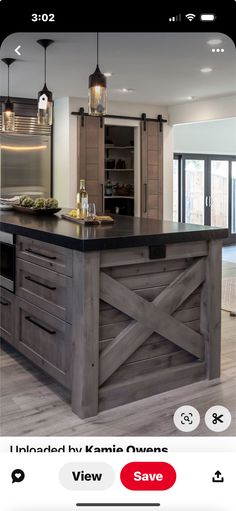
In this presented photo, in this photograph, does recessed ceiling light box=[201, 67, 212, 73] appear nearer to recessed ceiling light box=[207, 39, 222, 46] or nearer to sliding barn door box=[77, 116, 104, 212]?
sliding barn door box=[77, 116, 104, 212]

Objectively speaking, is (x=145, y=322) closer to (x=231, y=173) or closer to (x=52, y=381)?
(x=52, y=381)

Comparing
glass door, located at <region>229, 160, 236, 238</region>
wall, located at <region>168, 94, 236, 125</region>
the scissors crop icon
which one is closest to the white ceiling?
wall, located at <region>168, 94, 236, 125</region>

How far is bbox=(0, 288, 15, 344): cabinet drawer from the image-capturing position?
2644mm

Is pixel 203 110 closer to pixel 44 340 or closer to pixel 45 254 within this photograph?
pixel 45 254

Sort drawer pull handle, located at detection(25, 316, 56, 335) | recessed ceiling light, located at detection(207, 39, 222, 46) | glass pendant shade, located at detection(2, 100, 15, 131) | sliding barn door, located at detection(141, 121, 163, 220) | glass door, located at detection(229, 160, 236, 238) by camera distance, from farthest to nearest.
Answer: glass door, located at detection(229, 160, 236, 238) < sliding barn door, located at detection(141, 121, 163, 220) < glass pendant shade, located at detection(2, 100, 15, 131) < drawer pull handle, located at detection(25, 316, 56, 335) < recessed ceiling light, located at detection(207, 39, 222, 46)

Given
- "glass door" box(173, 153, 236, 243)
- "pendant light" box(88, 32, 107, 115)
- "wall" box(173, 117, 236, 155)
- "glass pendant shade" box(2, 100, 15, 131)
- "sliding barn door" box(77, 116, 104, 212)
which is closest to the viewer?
"pendant light" box(88, 32, 107, 115)

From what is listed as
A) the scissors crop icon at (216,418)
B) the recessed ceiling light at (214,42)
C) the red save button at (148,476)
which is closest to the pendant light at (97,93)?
the recessed ceiling light at (214,42)

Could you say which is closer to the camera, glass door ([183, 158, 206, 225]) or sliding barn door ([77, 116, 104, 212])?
sliding barn door ([77, 116, 104, 212])

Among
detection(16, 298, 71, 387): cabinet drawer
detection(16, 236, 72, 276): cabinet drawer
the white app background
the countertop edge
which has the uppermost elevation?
the countertop edge

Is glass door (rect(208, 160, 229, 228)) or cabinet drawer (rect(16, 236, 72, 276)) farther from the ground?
glass door (rect(208, 160, 229, 228))

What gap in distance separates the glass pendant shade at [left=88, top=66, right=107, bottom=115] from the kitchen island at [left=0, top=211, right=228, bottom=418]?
2.11ft

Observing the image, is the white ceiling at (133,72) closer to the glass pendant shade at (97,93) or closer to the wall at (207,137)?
Result: the glass pendant shade at (97,93)

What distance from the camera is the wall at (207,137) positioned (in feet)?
24.9
